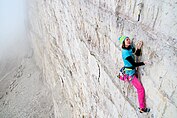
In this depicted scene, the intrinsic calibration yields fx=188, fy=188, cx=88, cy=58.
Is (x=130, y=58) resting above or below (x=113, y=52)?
above

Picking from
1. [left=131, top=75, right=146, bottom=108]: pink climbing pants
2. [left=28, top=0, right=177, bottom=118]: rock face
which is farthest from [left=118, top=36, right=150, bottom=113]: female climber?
[left=28, top=0, right=177, bottom=118]: rock face

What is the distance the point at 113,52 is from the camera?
4.02m

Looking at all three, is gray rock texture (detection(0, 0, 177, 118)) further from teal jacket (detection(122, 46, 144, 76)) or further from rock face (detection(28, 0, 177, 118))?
teal jacket (detection(122, 46, 144, 76))

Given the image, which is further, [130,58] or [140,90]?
[140,90]

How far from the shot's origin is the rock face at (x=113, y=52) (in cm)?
256

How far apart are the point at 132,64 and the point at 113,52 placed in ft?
3.20

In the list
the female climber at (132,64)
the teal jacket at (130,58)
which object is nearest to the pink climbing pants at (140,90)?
the female climber at (132,64)

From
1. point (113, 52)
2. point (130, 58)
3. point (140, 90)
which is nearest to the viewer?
point (130, 58)

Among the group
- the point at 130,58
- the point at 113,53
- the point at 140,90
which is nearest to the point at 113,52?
the point at 113,53

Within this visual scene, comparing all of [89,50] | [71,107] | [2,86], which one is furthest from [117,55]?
[2,86]

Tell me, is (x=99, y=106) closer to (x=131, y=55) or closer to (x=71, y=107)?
(x=131, y=55)

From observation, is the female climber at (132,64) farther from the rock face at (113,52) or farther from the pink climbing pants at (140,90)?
the rock face at (113,52)

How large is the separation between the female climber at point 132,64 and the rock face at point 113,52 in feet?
0.36

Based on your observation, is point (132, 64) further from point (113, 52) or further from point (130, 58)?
point (113, 52)
